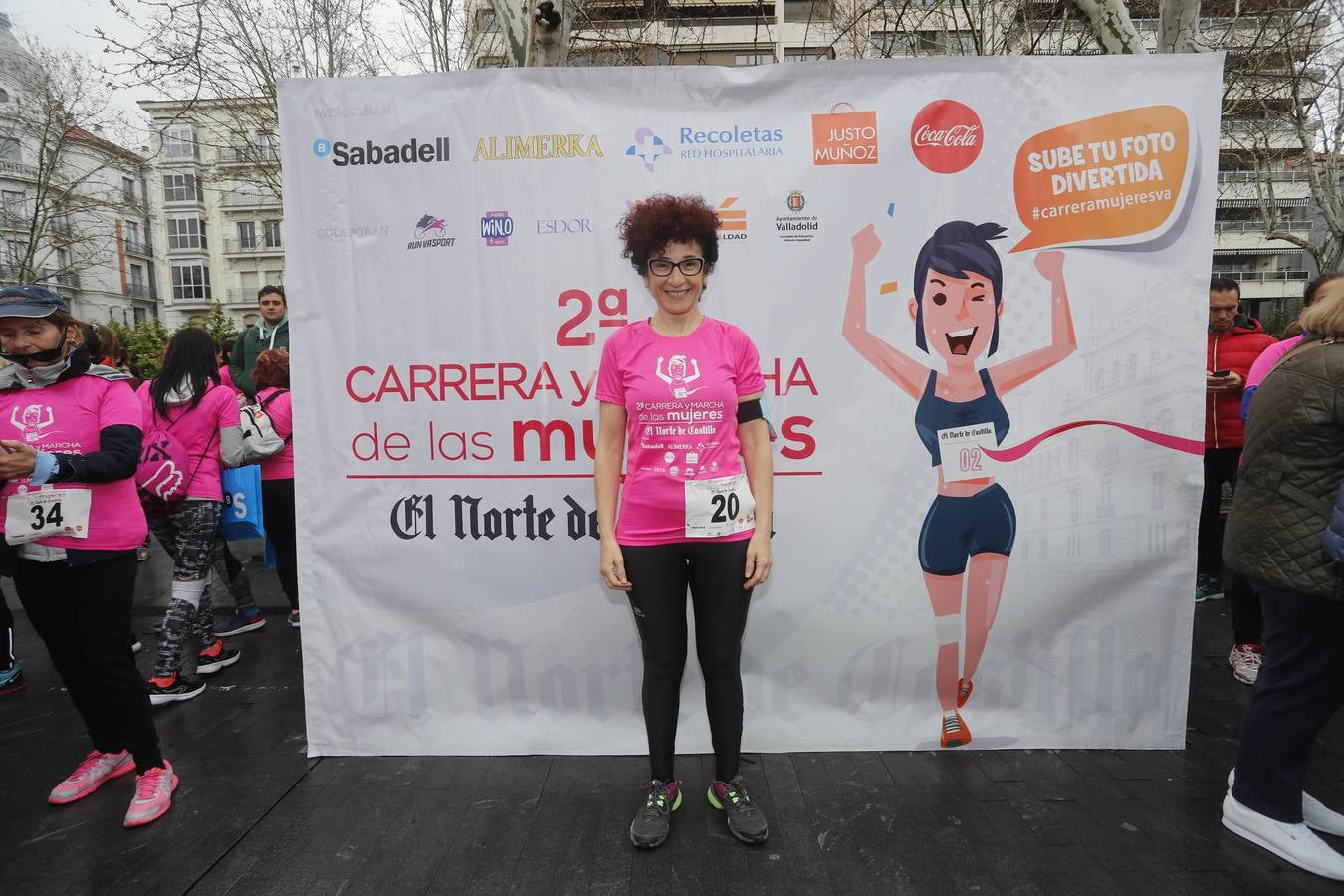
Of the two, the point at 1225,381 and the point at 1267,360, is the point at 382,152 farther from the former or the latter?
the point at 1225,381

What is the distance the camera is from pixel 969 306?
111 inches

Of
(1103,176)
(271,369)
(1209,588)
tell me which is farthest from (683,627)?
(1209,588)

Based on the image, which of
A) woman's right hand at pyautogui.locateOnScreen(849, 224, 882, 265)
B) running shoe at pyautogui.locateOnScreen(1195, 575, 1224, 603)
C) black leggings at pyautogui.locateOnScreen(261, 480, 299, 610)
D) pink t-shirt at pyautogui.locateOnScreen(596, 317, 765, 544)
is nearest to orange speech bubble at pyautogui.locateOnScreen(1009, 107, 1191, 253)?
woman's right hand at pyautogui.locateOnScreen(849, 224, 882, 265)

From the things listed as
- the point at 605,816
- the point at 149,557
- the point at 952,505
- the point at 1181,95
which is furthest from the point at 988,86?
the point at 149,557

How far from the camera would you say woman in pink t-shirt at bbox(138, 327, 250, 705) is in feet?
11.7

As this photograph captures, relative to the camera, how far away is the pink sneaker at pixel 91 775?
8.73 ft

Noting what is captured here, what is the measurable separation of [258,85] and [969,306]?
1286cm

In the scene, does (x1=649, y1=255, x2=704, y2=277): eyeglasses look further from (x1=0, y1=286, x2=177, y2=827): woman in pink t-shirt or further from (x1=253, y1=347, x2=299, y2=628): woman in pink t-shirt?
(x1=253, y1=347, x2=299, y2=628): woman in pink t-shirt

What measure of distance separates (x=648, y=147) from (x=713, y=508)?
1.43 meters

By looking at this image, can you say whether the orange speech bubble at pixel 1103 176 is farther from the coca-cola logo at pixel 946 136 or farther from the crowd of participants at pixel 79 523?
the crowd of participants at pixel 79 523

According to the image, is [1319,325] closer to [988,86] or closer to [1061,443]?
[1061,443]

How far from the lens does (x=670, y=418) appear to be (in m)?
2.25

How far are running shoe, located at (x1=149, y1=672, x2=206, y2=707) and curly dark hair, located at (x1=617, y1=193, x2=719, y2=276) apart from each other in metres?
3.09

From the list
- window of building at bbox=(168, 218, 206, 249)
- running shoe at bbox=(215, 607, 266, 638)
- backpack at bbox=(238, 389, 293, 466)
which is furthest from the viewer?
window of building at bbox=(168, 218, 206, 249)
